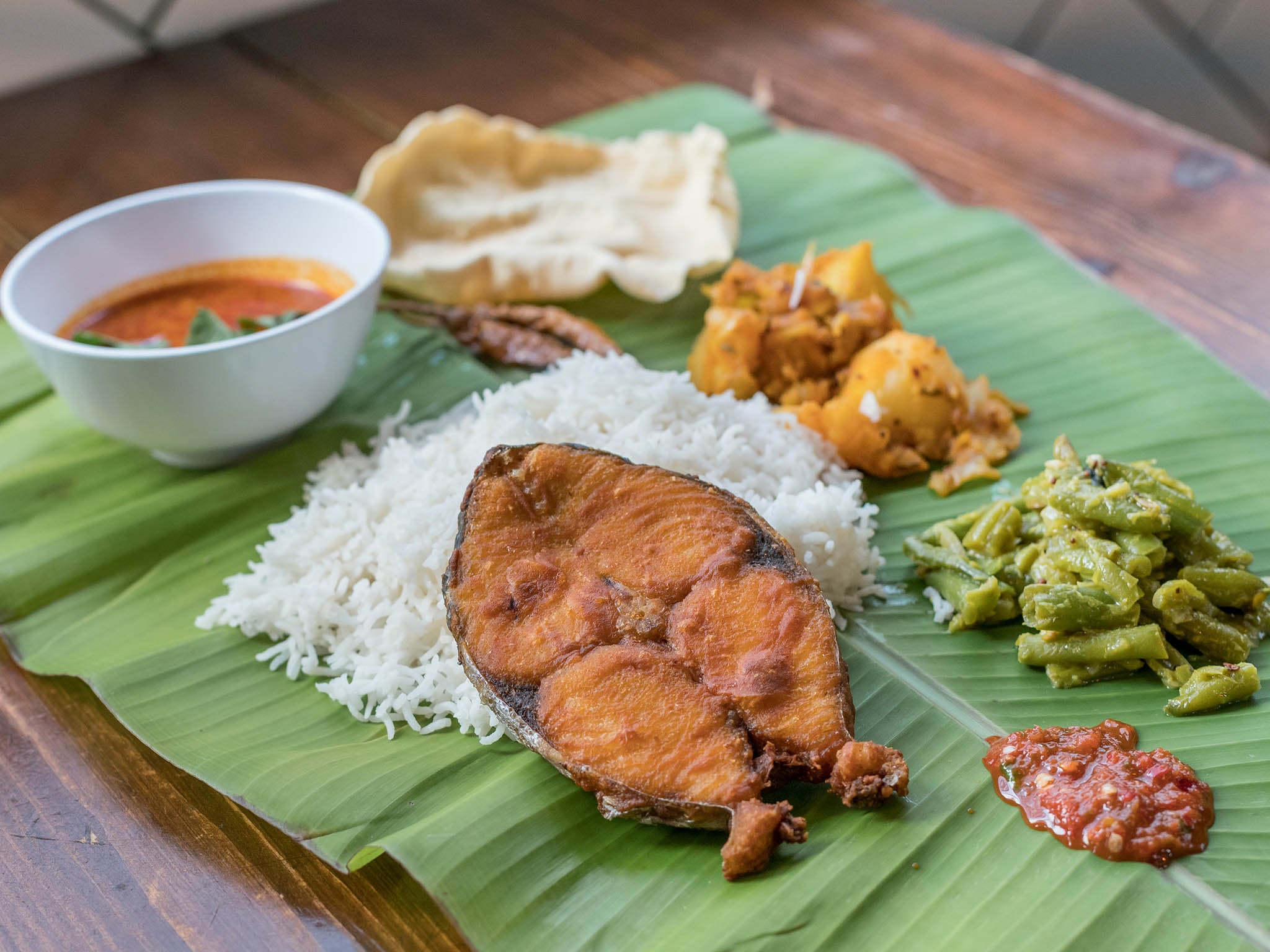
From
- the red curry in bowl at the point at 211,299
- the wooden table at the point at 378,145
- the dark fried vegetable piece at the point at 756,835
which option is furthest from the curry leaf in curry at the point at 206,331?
the dark fried vegetable piece at the point at 756,835

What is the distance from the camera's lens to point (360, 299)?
3389 millimetres

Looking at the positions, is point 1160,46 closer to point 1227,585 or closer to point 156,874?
point 1227,585

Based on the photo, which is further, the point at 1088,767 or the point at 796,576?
the point at 796,576

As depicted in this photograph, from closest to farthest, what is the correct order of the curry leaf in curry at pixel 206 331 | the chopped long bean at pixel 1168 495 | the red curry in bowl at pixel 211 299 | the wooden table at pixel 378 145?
the wooden table at pixel 378 145
the chopped long bean at pixel 1168 495
the curry leaf in curry at pixel 206 331
the red curry in bowl at pixel 211 299

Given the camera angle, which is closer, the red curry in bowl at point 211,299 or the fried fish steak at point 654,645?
the fried fish steak at point 654,645

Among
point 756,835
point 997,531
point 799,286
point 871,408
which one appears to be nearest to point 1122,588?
point 997,531

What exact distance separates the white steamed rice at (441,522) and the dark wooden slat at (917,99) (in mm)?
1750

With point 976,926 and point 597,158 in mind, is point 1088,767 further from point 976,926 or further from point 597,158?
point 597,158

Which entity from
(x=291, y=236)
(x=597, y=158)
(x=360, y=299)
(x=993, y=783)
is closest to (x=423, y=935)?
(x=993, y=783)

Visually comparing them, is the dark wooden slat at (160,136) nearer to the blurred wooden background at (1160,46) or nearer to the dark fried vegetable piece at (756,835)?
the dark fried vegetable piece at (756,835)

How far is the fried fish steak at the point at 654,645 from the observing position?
2.22 metres

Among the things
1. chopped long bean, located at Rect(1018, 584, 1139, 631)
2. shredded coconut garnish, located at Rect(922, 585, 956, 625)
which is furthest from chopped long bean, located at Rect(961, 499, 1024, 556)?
chopped long bean, located at Rect(1018, 584, 1139, 631)

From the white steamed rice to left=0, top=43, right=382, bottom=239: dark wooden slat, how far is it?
2.29m

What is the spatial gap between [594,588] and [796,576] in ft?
1.44
